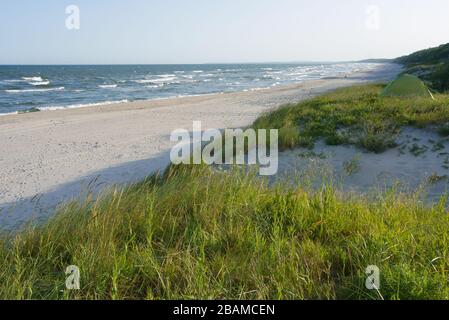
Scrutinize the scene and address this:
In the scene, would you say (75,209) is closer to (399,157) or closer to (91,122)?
(399,157)

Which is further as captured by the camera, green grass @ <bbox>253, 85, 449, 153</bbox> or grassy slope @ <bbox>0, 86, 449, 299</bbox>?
green grass @ <bbox>253, 85, 449, 153</bbox>

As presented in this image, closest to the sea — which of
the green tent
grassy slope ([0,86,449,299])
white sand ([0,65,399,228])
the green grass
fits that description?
white sand ([0,65,399,228])

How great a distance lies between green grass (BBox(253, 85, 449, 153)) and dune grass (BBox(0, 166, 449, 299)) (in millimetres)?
4207

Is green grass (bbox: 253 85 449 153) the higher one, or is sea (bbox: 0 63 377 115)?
sea (bbox: 0 63 377 115)

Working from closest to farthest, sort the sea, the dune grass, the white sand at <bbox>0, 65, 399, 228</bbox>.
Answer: the dune grass → the white sand at <bbox>0, 65, 399, 228</bbox> → the sea

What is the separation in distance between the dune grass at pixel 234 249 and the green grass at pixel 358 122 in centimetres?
421

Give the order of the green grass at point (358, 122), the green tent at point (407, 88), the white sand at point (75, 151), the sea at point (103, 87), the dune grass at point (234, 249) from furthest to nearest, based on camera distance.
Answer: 1. the sea at point (103, 87)
2. the green tent at point (407, 88)
3. the green grass at point (358, 122)
4. the white sand at point (75, 151)
5. the dune grass at point (234, 249)

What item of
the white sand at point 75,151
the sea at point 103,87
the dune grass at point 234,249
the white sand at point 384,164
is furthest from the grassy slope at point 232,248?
the sea at point 103,87

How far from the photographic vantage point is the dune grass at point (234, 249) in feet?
7.57

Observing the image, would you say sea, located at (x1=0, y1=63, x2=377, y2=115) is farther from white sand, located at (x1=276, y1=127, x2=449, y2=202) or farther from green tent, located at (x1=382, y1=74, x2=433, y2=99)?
white sand, located at (x1=276, y1=127, x2=449, y2=202)

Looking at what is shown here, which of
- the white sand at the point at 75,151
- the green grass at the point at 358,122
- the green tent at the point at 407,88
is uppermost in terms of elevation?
the green tent at the point at 407,88

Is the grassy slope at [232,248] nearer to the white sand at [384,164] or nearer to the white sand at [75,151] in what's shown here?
the white sand at [75,151]

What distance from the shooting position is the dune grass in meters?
2.31
